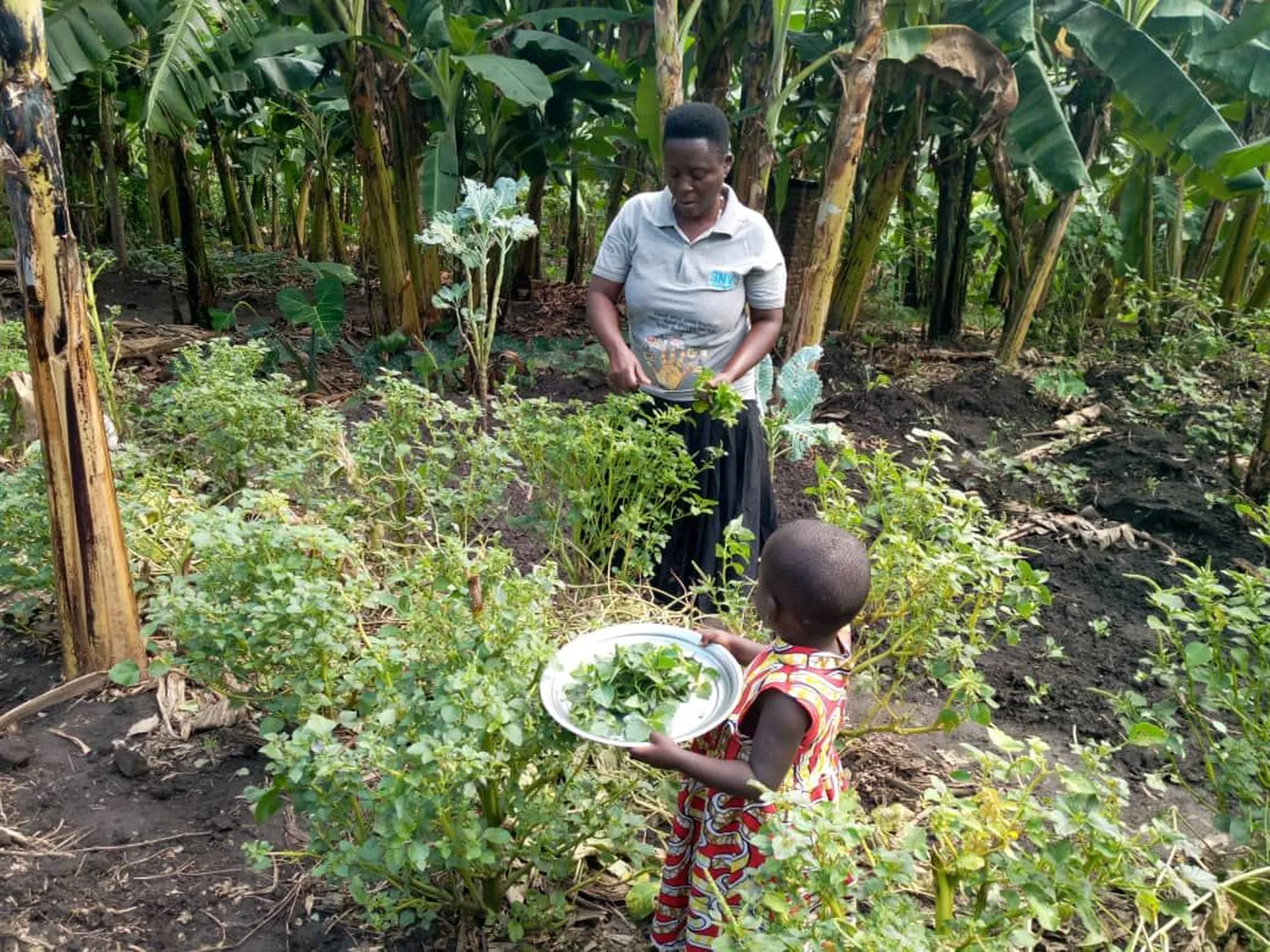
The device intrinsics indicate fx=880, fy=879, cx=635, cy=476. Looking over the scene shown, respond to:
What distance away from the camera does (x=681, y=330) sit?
120 inches

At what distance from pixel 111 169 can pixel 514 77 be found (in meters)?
6.10

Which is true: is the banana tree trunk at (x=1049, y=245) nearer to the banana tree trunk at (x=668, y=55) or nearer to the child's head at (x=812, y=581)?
the banana tree trunk at (x=668, y=55)

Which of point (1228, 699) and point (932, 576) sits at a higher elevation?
point (932, 576)

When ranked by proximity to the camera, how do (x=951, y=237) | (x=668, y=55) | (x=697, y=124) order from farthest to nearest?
1. (x=951, y=237)
2. (x=668, y=55)
3. (x=697, y=124)

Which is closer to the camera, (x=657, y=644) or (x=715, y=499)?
(x=657, y=644)

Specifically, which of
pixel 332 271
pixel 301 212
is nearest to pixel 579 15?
pixel 332 271

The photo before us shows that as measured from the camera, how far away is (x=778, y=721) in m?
1.57

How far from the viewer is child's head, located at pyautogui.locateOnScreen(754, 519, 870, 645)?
1.58 metres

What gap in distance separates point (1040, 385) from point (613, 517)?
4735 mm

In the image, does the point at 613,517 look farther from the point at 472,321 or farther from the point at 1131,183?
the point at 1131,183

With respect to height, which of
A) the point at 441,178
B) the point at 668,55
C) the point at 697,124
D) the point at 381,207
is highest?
the point at 668,55

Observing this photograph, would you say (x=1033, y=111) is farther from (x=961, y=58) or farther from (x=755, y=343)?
(x=755, y=343)

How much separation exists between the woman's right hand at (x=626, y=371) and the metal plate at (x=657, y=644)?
124 cm

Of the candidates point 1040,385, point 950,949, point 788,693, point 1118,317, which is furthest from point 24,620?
point 1118,317
